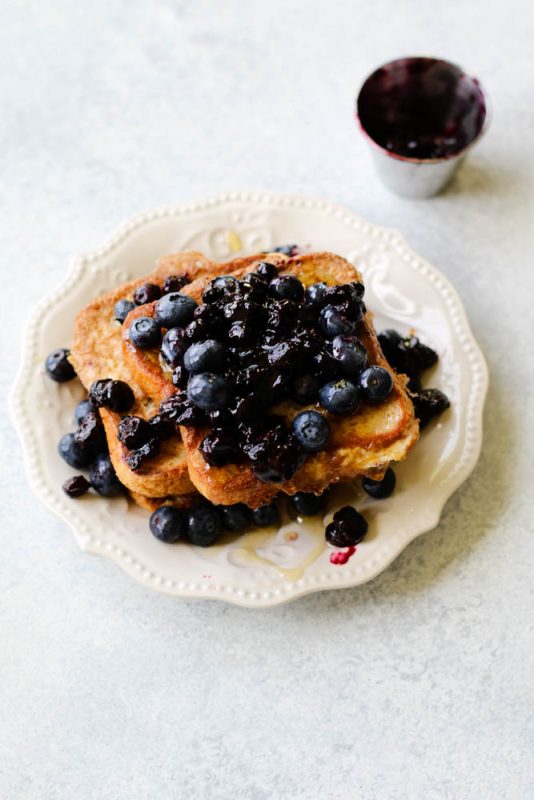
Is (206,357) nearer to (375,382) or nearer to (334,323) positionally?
(334,323)

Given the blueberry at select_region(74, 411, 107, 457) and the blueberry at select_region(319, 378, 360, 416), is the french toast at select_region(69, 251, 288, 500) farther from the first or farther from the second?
the blueberry at select_region(319, 378, 360, 416)

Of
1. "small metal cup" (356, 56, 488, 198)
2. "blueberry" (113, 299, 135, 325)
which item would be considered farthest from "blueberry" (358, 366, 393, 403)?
"small metal cup" (356, 56, 488, 198)

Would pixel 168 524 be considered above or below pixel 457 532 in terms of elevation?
above

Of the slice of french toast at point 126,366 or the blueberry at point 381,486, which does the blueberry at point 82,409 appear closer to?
the slice of french toast at point 126,366

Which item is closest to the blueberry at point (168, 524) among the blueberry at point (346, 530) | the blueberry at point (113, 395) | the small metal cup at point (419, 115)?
the blueberry at point (113, 395)

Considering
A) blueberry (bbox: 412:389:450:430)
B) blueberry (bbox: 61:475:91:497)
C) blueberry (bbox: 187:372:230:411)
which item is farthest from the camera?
blueberry (bbox: 412:389:450:430)

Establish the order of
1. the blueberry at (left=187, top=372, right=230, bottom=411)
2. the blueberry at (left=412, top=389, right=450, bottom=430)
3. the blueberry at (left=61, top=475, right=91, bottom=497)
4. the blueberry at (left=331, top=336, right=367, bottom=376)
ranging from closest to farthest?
the blueberry at (left=187, top=372, right=230, bottom=411)
the blueberry at (left=331, top=336, right=367, bottom=376)
the blueberry at (left=61, top=475, right=91, bottom=497)
the blueberry at (left=412, top=389, right=450, bottom=430)

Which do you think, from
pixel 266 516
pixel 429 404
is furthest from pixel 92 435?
pixel 429 404

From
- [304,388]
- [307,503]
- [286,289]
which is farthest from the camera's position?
[307,503]
